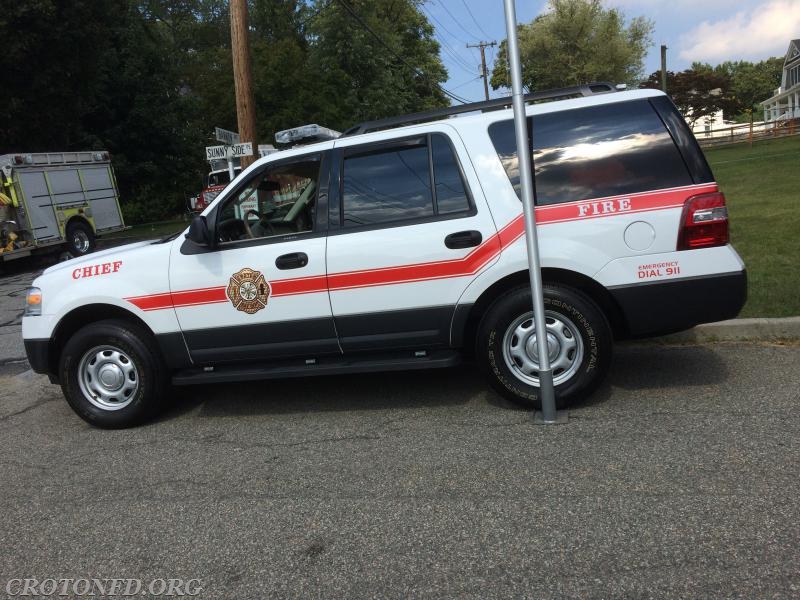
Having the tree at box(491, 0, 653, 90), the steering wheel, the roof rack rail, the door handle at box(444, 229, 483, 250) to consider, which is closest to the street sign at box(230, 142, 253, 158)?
the steering wheel

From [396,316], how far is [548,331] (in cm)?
101

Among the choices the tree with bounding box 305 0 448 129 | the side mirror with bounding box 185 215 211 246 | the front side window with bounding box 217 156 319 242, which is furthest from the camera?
the tree with bounding box 305 0 448 129

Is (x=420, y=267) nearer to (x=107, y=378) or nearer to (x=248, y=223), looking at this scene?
(x=248, y=223)

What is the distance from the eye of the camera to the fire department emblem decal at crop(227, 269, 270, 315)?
4633 mm

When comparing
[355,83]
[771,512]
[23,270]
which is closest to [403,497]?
[771,512]

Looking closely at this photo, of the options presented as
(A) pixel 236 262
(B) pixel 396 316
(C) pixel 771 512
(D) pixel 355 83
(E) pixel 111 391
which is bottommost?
(C) pixel 771 512

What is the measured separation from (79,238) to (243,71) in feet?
30.7

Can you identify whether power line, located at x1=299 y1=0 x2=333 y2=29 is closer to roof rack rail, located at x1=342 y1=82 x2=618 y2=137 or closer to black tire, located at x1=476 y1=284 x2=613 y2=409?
roof rack rail, located at x1=342 y1=82 x2=618 y2=137

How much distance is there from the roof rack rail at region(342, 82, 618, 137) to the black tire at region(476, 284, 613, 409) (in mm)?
1294

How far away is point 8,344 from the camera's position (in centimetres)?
836

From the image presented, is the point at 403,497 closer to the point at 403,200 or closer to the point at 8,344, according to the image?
the point at 403,200

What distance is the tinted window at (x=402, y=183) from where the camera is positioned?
450 cm

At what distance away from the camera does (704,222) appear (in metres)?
4.12

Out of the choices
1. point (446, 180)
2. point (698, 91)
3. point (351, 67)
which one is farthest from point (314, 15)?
point (698, 91)
